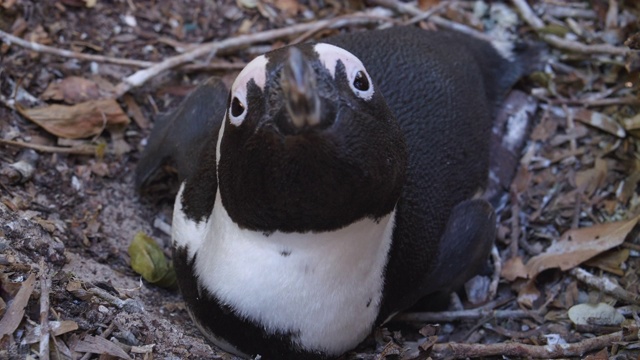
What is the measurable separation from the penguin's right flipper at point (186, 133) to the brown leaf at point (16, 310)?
966 millimetres

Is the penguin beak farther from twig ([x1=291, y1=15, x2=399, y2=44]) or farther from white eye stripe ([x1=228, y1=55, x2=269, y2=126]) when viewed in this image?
twig ([x1=291, y1=15, x2=399, y2=44])

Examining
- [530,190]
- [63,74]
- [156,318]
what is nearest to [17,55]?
[63,74]

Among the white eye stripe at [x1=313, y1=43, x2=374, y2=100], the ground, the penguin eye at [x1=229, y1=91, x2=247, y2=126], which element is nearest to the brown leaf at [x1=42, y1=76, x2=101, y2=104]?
the ground

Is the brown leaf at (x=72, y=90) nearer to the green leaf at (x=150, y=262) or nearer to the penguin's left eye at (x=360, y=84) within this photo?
the green leaf at (x=150, y=262)

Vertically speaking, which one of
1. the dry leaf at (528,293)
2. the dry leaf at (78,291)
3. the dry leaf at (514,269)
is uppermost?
the dry leaf at (78,291)

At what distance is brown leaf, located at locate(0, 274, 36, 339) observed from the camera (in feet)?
8.62

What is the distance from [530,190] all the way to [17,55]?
8.81ft

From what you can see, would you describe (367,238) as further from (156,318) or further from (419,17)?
(419,17)

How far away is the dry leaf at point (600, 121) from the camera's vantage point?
4305mm

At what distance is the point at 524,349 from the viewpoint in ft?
10.6

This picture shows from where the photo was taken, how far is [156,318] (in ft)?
10.4

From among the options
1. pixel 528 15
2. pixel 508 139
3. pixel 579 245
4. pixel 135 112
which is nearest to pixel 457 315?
pixel 579 245

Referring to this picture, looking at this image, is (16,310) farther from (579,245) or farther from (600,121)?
(600,121)

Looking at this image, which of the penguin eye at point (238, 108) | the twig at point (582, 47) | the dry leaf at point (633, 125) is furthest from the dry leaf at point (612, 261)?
the penguin eye at point (238, 108)
